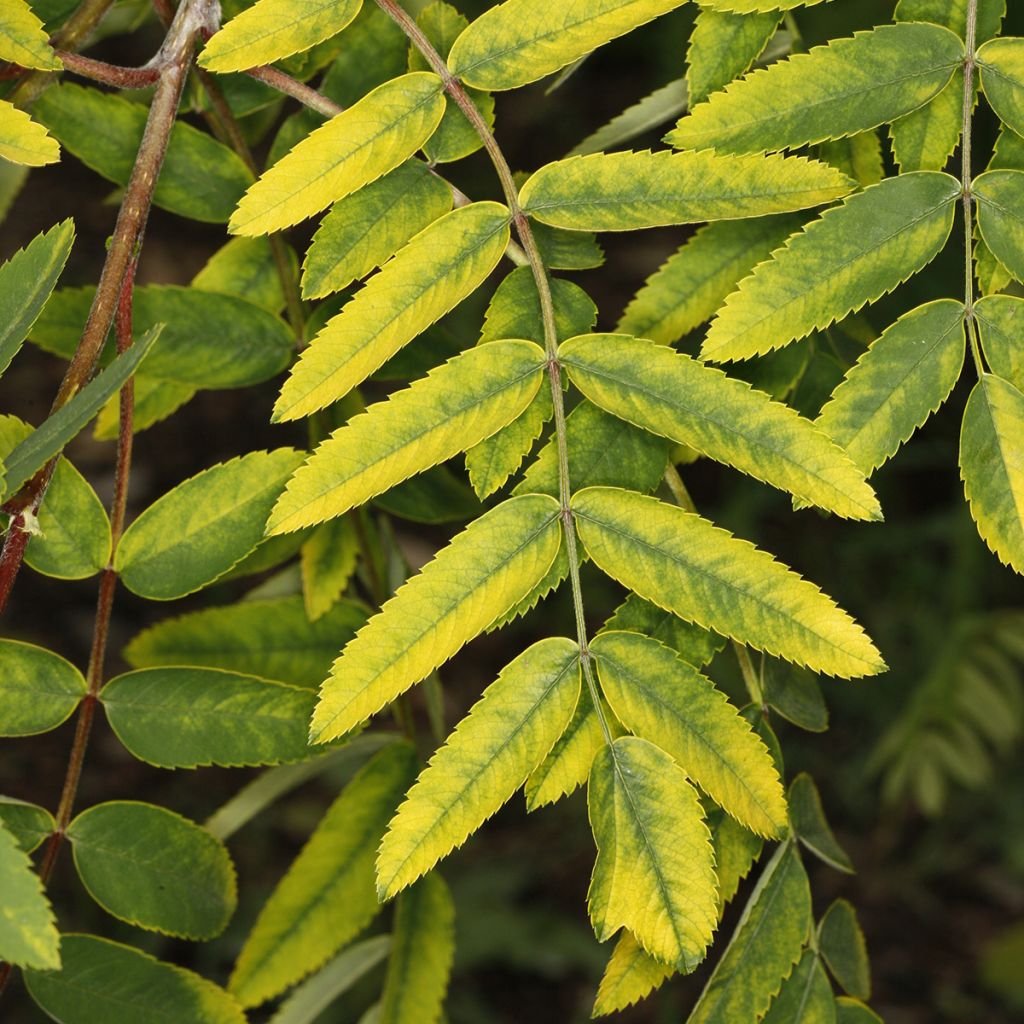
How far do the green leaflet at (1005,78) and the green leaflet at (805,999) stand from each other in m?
0.81

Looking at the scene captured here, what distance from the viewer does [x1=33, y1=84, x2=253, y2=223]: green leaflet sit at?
135cm

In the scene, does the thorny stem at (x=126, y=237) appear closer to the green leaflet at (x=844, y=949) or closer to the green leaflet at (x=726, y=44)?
the green leaflet at (x=726, y=44)

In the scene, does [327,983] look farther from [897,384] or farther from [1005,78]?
[1005,78]

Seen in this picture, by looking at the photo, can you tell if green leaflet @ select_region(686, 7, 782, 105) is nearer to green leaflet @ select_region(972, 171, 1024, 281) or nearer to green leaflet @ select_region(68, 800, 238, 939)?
green leaflet @ select_region(972, 171, 1024, 281)

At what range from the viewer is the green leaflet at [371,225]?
1116 millimetres

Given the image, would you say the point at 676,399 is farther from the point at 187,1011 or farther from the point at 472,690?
the point at 472,690

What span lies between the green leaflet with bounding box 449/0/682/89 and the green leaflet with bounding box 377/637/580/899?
52 cm

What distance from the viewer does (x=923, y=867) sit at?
3.45 m

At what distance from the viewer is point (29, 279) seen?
1065mm

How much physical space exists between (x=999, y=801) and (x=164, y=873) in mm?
2626

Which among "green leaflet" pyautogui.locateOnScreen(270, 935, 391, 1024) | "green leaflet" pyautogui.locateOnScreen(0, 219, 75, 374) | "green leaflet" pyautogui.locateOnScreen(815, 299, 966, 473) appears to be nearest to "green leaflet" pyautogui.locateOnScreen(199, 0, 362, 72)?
"green leaflet" pyautogui.locateOnScreen(0, 219, 75, 374)

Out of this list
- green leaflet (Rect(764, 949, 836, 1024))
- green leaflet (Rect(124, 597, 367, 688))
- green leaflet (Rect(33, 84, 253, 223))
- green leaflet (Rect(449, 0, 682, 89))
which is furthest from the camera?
green leaflet (Rect(124, 597, 367, 688))

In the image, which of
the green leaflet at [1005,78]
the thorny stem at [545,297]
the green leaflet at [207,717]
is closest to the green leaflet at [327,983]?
the green leaflet at [207,717]

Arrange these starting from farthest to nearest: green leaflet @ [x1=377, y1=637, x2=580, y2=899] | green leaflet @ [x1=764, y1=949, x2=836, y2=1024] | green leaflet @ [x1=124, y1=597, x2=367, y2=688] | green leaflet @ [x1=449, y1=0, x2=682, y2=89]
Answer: green leaflet @ [x1=124, y1=597, x2=367, y2=688] < green leaflet @ [x1=764, y1=949, x2=836, y2=1024] < green leaflet @ [x1=449, y1=0, x2=682, y2=89] < green leaflet @ [x1=377, y1=637, x2=580, y2=899]
